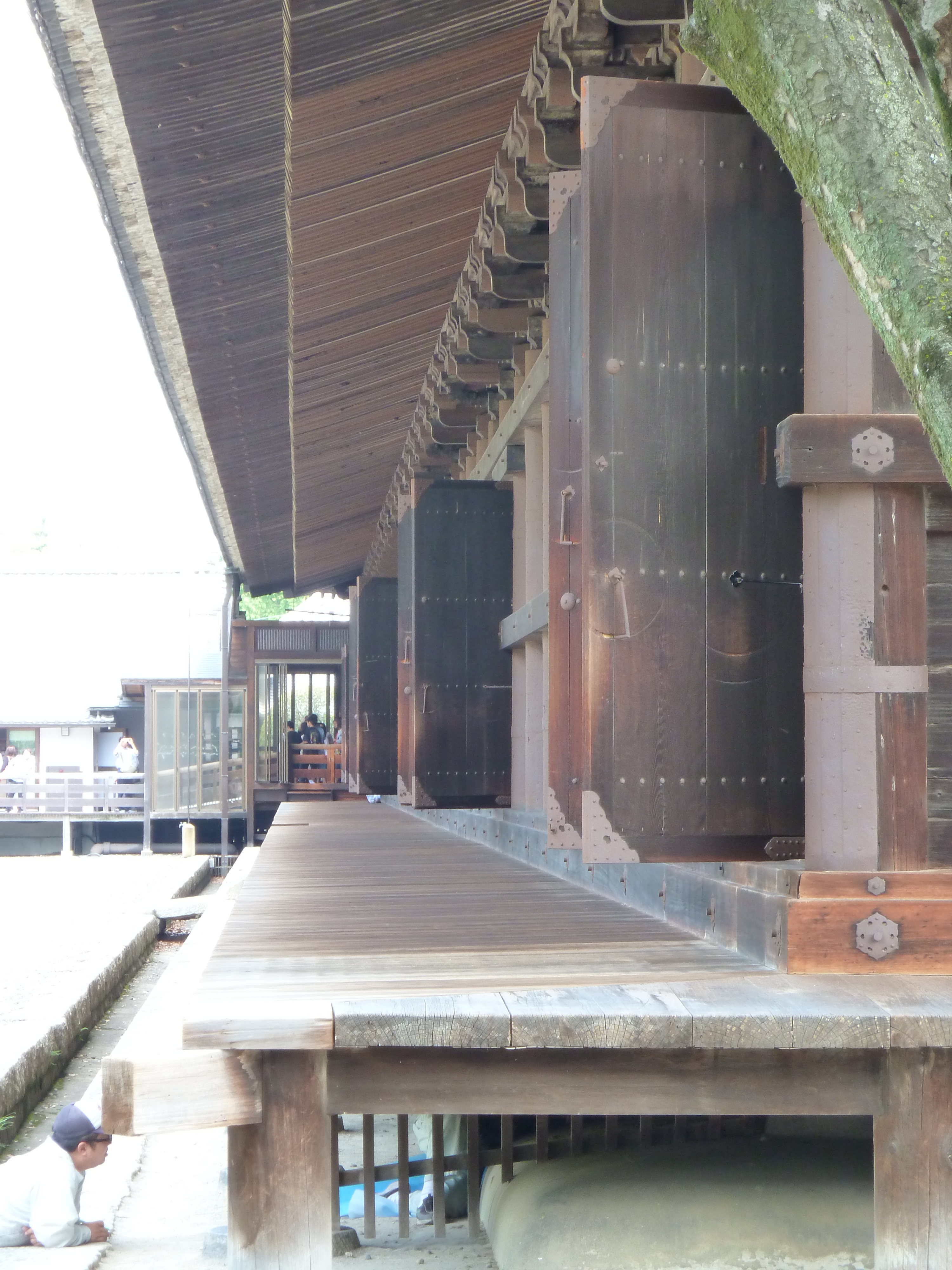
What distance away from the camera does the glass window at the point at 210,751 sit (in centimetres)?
2306

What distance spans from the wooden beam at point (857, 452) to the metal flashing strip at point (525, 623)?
7.15 ft

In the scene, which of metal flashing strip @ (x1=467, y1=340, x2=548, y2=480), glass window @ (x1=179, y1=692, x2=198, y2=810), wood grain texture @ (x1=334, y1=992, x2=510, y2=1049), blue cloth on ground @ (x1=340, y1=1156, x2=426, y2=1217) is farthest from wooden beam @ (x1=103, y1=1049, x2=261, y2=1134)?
glass window @ (x1=179, y1=692, x2=198, y2=810)

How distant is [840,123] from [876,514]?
4.87ft

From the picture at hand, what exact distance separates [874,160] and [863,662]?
1552 mm

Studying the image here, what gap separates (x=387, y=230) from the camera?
579 cm

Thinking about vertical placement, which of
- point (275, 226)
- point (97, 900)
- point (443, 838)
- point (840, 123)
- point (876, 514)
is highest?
point (275, 226)

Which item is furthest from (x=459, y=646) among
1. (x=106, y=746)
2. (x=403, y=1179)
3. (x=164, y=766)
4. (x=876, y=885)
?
(x=106, y=746)

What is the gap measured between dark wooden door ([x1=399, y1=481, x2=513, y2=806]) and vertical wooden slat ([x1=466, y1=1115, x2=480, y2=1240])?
3079 mm

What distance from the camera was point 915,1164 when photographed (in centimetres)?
279

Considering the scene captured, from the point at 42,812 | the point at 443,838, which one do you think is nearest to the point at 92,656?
the point at 42,812

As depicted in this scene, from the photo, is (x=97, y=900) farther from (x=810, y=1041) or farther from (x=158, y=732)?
(x=810, y=1041)

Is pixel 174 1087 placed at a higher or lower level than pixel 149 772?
higher

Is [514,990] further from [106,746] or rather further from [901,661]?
[106,746]

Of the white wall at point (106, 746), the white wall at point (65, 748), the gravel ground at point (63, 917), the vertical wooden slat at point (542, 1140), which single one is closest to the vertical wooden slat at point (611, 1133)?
the vertical wooden slat at point (542, 1140)
